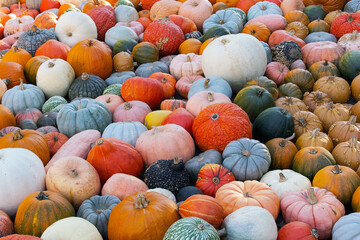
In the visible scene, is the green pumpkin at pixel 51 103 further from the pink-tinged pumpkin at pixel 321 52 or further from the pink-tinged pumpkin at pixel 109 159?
the pink-tinged pumpkin at pixel 321 52

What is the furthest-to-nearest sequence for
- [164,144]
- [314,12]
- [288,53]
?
[314,12], [288,53], [164,144]

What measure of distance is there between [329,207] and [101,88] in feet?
12.0

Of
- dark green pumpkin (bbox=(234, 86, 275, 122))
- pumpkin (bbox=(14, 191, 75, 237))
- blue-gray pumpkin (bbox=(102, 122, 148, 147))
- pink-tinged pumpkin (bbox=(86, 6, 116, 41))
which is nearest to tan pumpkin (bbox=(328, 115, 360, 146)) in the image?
dark green pumpkin (bbox=(234, 86, 275, 122))

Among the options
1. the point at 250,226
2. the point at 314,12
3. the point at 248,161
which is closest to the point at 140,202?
the point at 250,226

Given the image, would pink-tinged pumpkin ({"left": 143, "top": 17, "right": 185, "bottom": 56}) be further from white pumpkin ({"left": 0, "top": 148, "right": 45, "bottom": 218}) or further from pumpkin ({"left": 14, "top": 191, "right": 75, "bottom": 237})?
pumpkin ({"left": 14, "top": 191, "right": 75, "bottom": 237})

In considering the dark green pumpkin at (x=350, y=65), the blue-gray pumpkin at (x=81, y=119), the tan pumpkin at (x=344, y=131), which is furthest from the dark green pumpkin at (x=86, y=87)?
the dark green pumpkin at (x=350, y=65)

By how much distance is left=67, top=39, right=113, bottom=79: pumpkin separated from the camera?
5867 mm

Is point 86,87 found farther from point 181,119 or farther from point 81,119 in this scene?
point 181,119

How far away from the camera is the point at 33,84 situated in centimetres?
604

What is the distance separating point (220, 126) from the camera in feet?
13.9

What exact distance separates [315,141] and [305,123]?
41 cm

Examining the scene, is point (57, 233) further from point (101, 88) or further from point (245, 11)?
point (245, 11)

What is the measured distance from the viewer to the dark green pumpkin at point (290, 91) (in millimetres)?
5242

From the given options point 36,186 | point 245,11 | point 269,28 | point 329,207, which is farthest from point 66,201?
point 245,11
